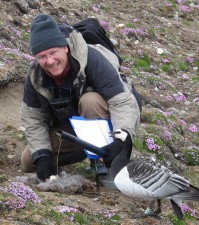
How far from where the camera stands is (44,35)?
6676mm

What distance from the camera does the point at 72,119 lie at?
24.2 ft

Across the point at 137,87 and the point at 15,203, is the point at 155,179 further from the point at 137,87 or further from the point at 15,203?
the point at 137,87

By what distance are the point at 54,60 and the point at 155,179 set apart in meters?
2.34

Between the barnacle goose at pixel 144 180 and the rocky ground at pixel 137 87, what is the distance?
2.46ft

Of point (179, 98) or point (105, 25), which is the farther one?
point (105, 25)

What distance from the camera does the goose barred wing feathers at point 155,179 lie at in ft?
21.3

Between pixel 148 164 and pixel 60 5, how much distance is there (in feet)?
55.7

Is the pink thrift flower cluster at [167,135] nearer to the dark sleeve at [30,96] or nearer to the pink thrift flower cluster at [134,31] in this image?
the dark sleeve at [30,96]

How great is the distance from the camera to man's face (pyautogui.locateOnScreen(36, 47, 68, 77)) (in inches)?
266

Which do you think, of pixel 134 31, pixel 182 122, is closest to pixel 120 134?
pixel 182 122

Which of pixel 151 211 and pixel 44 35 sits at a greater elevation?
pixel 44 35

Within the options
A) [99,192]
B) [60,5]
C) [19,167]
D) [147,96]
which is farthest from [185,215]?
[60,5]

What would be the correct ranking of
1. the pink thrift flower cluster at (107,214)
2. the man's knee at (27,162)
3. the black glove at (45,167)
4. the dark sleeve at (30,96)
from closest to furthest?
the pink thrift flower cluster at (107,214) < the dark sleeve at (30,96) < the black glove at (45,167) < the man's knee at (27,162)

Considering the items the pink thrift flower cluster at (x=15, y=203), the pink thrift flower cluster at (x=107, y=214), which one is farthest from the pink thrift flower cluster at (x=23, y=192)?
the pink thrift flower cluster at (x=107, y=214)
